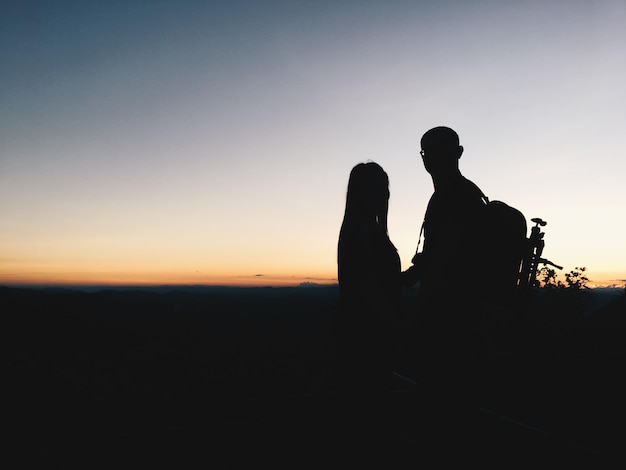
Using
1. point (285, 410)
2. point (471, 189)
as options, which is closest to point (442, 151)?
point (471, 189)

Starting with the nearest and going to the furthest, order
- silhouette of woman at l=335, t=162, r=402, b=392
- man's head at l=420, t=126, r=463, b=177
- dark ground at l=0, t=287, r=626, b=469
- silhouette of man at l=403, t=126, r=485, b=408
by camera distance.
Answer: silhouette of man at l=403, t=126, r=485, b=408, man's head at l=420, t=126, r=463, b=177, silhouette of woman at l=335, t=162, r=402, b=392, dark ground at l=0, t=287, r=626, b=469

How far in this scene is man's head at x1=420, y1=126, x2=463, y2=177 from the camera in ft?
6.88

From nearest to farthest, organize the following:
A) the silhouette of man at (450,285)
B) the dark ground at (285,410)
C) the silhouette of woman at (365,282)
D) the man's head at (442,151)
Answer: the silhouette of man at (450,285) < the man's head at (442,151) < the silhouette of woman at (365,282) < the dark ground at (285,410)

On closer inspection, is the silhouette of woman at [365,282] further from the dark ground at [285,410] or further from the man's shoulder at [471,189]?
the man's shoulder at [471,189]

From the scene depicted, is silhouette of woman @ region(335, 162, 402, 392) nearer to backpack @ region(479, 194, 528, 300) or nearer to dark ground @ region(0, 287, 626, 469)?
dark ground @ region(0, 287, 626, 469)

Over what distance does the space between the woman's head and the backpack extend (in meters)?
0.55

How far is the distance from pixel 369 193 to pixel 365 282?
Answer: 46cm

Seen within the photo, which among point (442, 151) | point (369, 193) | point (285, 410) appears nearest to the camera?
point (442, 151)

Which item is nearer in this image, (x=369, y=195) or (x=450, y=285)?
(x=450, y=285)

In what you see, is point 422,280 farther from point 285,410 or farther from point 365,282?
point 285,410

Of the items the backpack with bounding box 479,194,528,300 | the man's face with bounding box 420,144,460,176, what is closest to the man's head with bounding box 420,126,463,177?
the man's face with bounding box 420,144,460,176

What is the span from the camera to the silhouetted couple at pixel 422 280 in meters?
1.95

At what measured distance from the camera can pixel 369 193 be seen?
237 centimetres

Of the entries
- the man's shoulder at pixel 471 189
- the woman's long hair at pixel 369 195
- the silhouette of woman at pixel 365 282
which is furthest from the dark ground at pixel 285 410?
the man's shoulder at pixel 471 189
